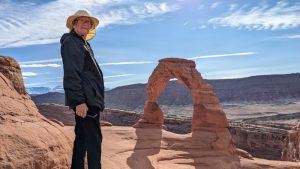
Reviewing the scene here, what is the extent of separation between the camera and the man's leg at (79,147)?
4867 millimetres

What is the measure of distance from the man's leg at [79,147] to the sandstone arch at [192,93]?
16.8 m

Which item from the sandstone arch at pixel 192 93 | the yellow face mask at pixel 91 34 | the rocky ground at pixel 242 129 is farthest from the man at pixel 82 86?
the rocky ground at pixel 242 129

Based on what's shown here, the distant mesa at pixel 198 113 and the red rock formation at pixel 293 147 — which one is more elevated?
the distant mesa at pixel 198 113

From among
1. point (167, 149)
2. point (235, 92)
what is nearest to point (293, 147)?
point (167, 149)

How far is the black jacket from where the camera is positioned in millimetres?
4391

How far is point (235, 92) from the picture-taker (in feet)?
364

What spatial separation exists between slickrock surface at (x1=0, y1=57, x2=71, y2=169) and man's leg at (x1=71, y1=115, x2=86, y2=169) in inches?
12.7

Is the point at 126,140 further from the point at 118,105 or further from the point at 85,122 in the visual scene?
the point at 118,105

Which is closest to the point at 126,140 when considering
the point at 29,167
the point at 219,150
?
the point at 219,150

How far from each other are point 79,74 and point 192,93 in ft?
59.3

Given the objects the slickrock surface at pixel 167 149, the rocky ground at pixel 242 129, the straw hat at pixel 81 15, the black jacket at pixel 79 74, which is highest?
the straw hat at pixel 81 15

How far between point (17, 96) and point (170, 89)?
10590 cm

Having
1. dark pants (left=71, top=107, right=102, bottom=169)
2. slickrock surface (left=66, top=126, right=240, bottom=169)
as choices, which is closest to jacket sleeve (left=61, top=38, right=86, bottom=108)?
dark pants (left=71, top=107, right=102, bottom=169)

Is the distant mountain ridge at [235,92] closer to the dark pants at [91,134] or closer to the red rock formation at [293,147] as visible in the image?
the red rock formation at [293,147]
